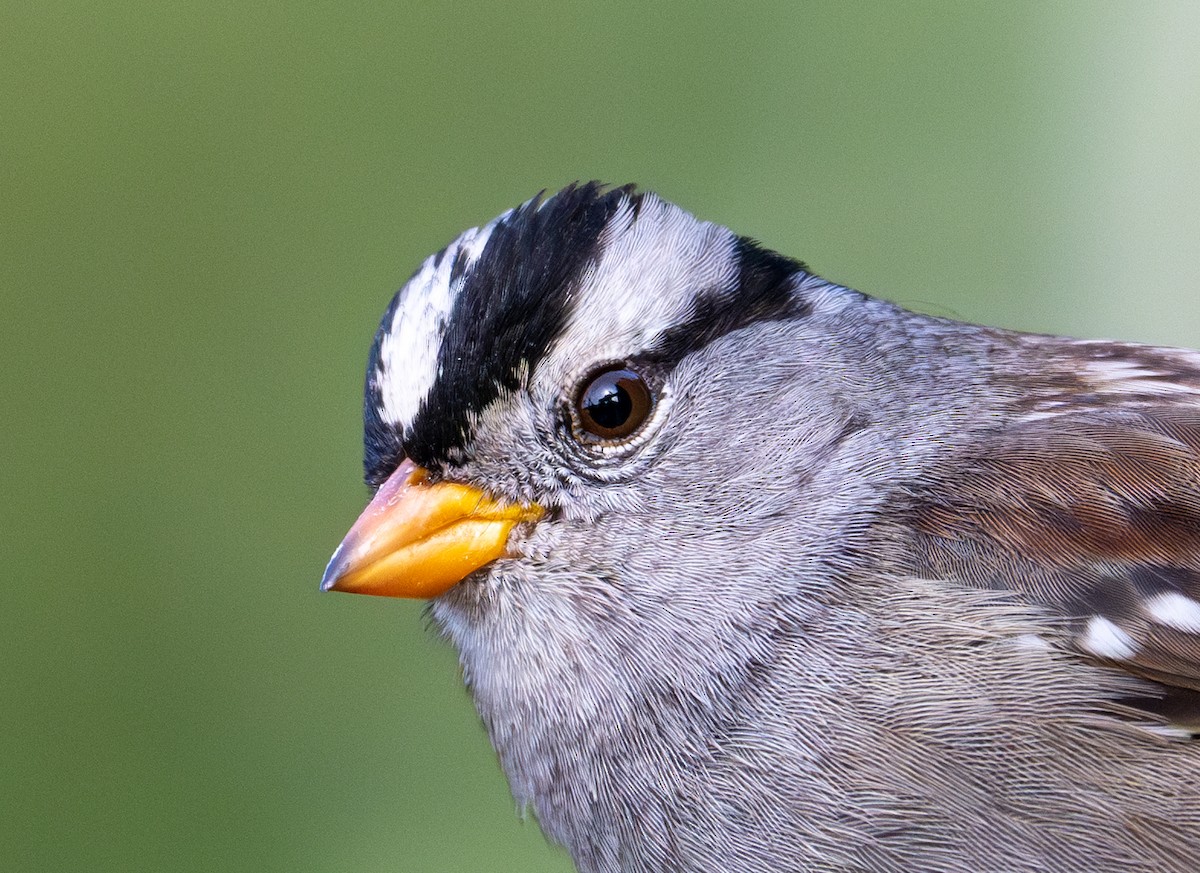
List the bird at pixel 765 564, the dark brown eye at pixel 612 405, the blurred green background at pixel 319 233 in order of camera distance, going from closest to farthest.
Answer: the bird at pixel 765 564 → the dark brown eye at pixel 612 405 → the blurred green background at pixel 319 233

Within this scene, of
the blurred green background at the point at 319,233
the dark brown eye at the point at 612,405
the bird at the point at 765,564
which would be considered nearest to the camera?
the bird at the point at 765,564

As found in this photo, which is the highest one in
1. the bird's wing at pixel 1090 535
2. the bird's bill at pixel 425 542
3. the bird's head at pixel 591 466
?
the bird's wing at pixel 1090 535

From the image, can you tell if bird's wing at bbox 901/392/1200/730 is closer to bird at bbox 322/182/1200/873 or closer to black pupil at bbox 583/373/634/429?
bird at bbox 322/182/1200/873

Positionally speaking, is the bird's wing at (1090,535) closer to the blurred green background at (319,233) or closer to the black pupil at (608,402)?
the black pupil at (608,402)

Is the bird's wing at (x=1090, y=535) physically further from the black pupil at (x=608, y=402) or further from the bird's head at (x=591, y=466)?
the black pupil at (x=608, y=402)

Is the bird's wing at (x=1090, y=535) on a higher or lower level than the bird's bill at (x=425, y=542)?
higher

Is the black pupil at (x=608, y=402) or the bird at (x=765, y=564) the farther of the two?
the black pupil at (x=608, y=402)

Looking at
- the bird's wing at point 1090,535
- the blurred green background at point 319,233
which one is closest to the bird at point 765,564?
the bird's wing at point 1090,535

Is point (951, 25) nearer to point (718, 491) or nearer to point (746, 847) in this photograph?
point (718, 491)
